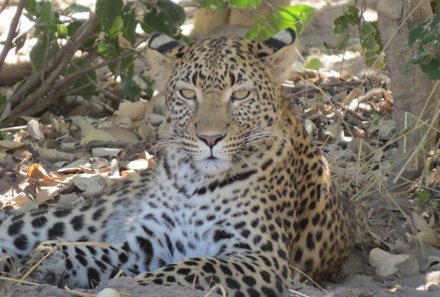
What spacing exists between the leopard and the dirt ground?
→ 26 centimetres

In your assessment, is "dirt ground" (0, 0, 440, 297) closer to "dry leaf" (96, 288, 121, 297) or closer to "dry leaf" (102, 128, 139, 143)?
"dry leaf" (96, 288, 121, 297)

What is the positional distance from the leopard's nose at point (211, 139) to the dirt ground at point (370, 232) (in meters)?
0.93

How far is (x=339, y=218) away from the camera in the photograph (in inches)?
267

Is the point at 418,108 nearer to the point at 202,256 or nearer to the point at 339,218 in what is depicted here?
the point at 339,218

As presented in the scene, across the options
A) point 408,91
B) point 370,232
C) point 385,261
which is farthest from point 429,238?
point 408,91

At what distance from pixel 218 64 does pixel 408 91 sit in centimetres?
186

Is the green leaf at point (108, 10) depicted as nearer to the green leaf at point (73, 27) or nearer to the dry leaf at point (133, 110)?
the green leaf at point (73, 27)

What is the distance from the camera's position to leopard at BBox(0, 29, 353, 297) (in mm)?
6258

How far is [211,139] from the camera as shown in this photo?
617 cm

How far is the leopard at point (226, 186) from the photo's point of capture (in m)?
6.26

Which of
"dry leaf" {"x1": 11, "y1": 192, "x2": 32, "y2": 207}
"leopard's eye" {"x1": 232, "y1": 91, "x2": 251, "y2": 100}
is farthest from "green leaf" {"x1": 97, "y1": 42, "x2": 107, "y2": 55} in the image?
"leopard's eye" {"x1": 232, "y1": 91, "x2": 251, "y2": 100}

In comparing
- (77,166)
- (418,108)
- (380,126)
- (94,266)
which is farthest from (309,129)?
(94,266)

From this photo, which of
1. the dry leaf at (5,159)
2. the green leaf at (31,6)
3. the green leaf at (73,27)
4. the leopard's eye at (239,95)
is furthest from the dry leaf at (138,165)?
the leopard's eye at (239,95)

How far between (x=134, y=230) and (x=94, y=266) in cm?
33
